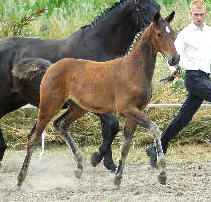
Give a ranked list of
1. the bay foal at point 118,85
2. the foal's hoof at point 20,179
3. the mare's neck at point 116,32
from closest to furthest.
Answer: the bay foal at point 118,85
the foal's hoof at point 20,179
the mare's neck at point 116,32

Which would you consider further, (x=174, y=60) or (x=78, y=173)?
(x=78, y=173)

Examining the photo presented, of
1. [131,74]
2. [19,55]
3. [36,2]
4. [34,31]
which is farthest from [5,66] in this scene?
[36,2]

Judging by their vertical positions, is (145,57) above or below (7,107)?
above

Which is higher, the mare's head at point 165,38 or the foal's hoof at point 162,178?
the mare's head at point 165,38

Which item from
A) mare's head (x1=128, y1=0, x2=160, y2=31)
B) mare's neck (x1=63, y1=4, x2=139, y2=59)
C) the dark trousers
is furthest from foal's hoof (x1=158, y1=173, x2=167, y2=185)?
mare's head (x1=128, y1=0, x2=160, y2=31)

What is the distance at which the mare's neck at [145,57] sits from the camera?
5953 mm

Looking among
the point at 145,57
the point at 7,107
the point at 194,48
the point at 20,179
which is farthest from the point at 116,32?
the point at 20,179

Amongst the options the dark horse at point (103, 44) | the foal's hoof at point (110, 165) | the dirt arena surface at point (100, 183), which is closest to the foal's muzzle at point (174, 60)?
the dirt arena surface at point (100, 183)

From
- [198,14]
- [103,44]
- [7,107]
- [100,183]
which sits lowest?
[100,183]

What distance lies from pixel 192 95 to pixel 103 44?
114cm

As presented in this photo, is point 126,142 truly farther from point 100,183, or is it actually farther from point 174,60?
point 174,60

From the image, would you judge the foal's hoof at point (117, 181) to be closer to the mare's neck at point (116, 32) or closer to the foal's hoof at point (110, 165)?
the foal's hoof at point (110, 165)

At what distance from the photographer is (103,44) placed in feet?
23.9

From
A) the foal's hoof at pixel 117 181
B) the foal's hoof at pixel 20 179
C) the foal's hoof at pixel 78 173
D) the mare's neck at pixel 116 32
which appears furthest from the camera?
the mare's neck at pixel 116 32
